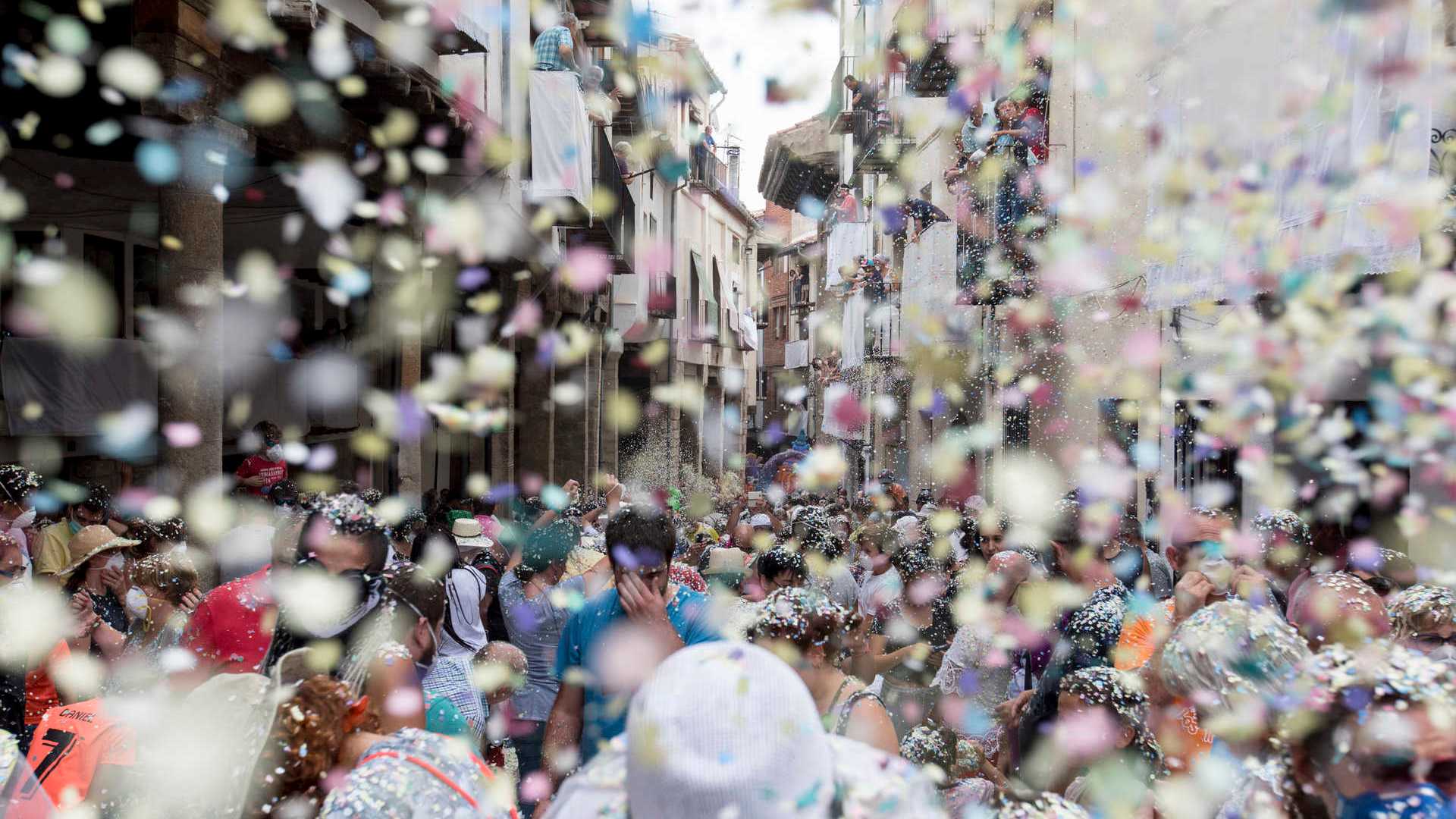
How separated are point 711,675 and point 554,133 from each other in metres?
10.2

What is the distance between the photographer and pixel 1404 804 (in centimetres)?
181

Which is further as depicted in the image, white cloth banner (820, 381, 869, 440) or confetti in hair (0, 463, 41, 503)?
white cloth banner (820, 381, 869, 440)

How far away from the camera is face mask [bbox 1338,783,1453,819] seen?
180cm

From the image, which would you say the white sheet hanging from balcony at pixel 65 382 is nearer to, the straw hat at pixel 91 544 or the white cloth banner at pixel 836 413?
the straw hat at pixel 91 544

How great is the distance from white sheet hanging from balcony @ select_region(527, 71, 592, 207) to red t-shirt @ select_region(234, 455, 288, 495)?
14.6ft

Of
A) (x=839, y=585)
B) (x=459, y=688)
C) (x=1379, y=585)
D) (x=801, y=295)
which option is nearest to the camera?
(x=459, y=688)

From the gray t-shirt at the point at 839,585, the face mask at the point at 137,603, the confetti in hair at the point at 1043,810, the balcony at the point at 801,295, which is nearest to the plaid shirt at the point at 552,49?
the gray t-shirt at the point at 839,585

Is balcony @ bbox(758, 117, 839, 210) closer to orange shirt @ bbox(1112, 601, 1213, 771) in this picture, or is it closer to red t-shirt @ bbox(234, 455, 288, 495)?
red t-shirt @ bbox(234, 455, 288, 495)

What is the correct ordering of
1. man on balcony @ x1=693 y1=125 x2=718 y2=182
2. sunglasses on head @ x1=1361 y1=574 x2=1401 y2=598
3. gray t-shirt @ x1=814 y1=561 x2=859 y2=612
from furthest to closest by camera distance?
man on balcony @ x1=693 y1=125 x2=718 y2=182
gray t-shirt @ x1=814 y1=561 x2=859 y2=612
sunglasses on head @ x1=1361 y1=574 x2=1401 y2=598

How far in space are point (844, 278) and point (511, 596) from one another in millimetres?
18332

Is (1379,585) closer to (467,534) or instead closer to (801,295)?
(467,534)

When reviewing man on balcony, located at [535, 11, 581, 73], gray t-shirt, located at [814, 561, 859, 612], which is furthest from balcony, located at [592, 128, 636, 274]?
gray t-shirt, located at [814, 561, 859, 612]

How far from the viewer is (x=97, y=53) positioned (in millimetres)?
7441

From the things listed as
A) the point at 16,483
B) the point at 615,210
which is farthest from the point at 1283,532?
the point at 615,210
